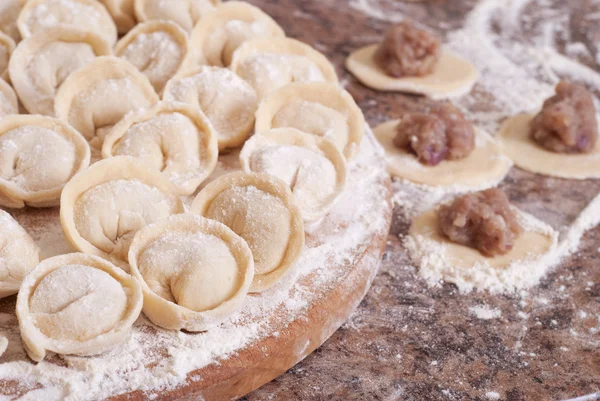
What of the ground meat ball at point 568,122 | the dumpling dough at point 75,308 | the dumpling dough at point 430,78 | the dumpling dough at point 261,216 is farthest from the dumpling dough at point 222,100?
the ground meat ball at point 568,122

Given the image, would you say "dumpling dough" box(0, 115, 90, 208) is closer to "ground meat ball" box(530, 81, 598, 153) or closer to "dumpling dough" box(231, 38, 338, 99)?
"dumpling dough" box(231, 38, 338, 99)

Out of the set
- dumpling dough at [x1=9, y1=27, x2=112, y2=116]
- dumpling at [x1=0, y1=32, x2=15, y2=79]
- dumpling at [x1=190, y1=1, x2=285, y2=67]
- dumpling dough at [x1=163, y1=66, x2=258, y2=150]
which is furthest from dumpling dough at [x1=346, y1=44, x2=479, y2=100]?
dumpling at [x1=0, y1=32, x2=15, y2=79]

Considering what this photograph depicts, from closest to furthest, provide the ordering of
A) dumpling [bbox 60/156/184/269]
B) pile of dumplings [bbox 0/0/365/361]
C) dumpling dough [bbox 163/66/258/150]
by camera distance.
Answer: pile of dumplings [bbox 0/0/365/361]
dumpling [bbox 60/156/184/269]
dumpling dough [bbox 163/66/258/150]

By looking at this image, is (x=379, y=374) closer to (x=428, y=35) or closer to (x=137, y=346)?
(x=137, y=346)

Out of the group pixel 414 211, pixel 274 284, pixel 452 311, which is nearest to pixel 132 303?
pixel 274 284

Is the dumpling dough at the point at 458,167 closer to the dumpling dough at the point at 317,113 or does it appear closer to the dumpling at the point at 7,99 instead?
the dumpling dough at the point at 317,113

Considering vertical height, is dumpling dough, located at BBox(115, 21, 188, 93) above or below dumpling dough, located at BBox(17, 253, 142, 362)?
above
